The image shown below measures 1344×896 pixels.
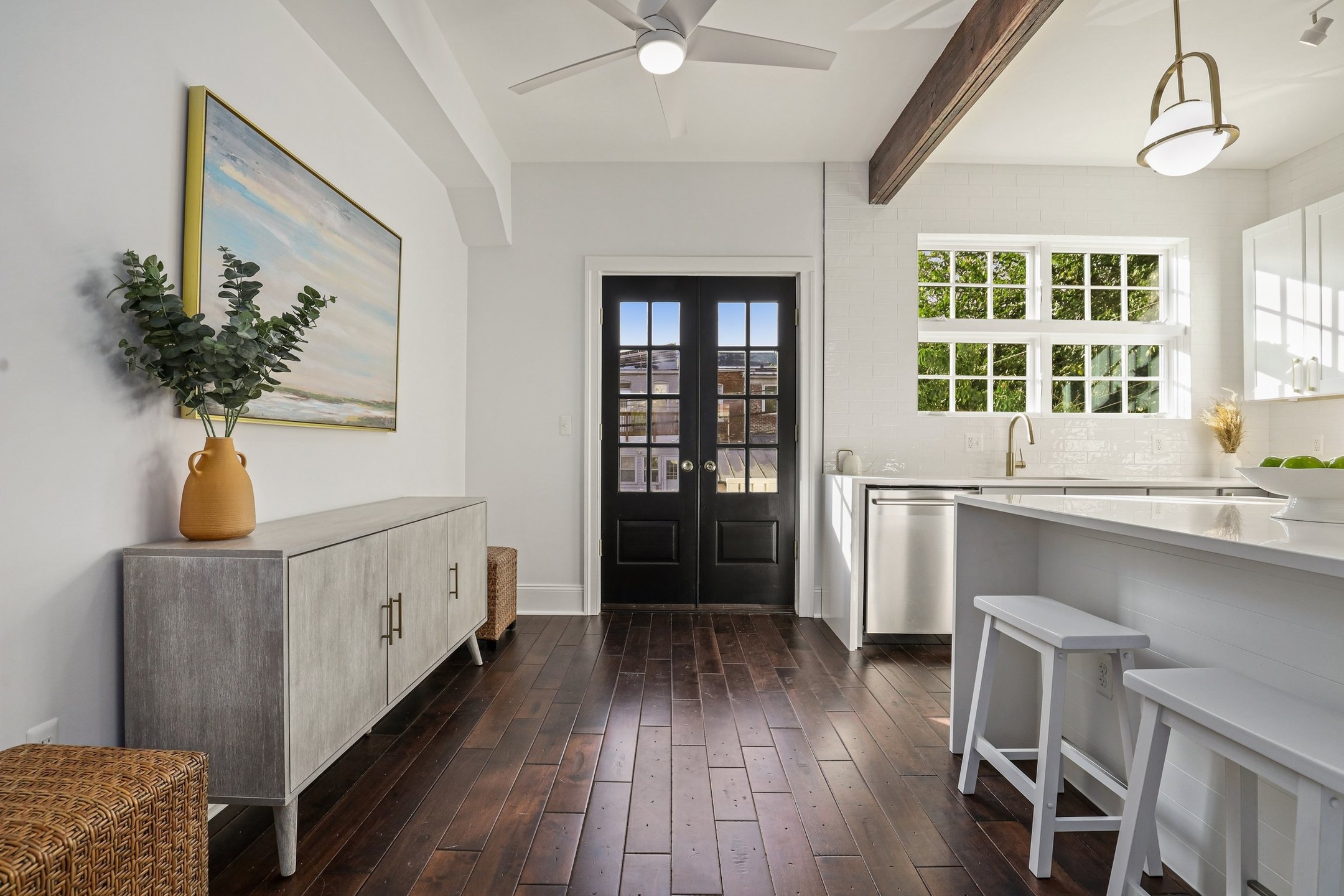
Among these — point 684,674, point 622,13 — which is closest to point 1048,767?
point 684,674

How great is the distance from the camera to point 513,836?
1.72m

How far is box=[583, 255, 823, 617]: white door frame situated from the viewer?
4.06m

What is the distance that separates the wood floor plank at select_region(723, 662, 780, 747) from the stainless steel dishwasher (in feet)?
2.85

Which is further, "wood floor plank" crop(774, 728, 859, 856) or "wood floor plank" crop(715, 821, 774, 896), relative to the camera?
"wood floor plank" crop(774, 728, 859, 856)

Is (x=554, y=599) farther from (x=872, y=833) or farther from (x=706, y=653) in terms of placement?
(x=872, y=833)

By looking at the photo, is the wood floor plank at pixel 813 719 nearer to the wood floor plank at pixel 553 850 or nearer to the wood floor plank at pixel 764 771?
the wood floor plank at pixel 764 771

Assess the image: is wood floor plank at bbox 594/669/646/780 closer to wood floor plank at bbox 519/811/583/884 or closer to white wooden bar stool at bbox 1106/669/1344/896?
wood floor plank at bbox 519/811/583/884

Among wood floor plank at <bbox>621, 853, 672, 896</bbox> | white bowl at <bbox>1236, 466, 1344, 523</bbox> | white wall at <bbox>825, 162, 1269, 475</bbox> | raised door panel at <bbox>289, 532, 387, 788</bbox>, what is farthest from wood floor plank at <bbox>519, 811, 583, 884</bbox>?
white wall at <bbox>825, 162, 1269, 475</bbox>

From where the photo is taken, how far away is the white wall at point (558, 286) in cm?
409

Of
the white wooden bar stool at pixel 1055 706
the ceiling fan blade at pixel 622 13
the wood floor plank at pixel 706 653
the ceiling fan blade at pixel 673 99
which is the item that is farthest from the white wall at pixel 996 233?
the white wooden bar stool at pixel 1055 706

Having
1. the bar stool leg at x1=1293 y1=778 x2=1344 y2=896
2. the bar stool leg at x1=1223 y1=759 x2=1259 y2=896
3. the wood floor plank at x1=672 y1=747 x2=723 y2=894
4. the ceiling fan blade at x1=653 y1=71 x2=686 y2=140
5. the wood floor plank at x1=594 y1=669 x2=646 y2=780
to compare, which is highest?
the ceiling fan blade at x1=653 y1=71 x2=686 y2=140

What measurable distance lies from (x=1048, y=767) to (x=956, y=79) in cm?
266

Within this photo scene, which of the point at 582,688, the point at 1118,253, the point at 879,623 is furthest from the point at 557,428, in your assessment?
the point at 1118,253

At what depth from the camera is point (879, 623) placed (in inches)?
137
